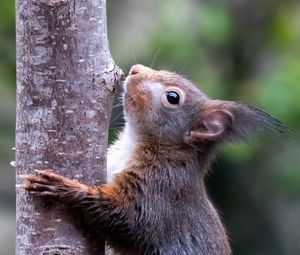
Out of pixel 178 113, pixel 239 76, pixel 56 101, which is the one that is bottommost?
pixel 239 76

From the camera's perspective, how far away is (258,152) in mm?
7598

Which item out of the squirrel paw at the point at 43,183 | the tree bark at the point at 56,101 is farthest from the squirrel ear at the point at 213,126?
the squirrel paw at the point at 43,183

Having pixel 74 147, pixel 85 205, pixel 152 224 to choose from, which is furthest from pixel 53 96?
pixel 152 224

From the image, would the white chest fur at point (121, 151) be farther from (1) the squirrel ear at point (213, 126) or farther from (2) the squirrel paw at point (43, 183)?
(2) the squirrel paw at point (43, 183)

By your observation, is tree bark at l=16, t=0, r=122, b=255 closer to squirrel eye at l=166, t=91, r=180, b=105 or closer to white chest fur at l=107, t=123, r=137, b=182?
white chest fur at l=107, t=123, r=137, b=182

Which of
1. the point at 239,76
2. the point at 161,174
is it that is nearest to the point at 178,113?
the point at 161,174

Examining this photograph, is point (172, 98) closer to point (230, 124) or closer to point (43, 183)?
point (230, 124)

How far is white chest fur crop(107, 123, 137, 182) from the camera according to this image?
376 centimetres

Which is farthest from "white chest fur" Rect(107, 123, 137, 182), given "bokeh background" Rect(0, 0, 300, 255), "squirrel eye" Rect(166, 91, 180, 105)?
"bokeh background" Rect(0, 0, 300, 255)

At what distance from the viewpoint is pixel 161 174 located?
365 cm

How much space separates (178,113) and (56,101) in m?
1.13

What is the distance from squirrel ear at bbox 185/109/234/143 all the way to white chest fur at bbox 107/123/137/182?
0.23 meters

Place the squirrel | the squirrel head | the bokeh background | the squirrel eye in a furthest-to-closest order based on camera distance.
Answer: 1. the bokeh background
2. the squirrel eye
3. the squirrel head
4. the squirrel

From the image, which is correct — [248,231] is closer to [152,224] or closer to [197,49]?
[197,49]
